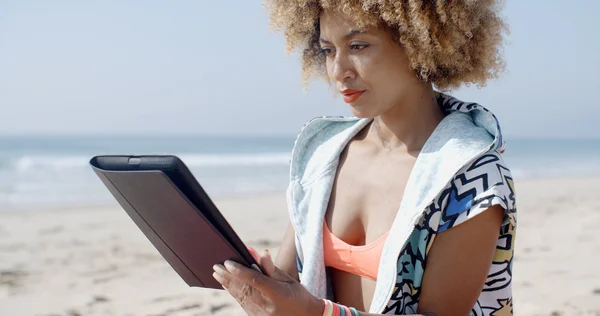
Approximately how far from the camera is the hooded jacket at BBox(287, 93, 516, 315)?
1853 millimetres

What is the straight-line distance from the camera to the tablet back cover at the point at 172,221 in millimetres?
1566

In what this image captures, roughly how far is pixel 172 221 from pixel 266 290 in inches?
11.4

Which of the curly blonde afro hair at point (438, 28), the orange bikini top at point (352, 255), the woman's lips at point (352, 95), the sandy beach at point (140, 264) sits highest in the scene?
the curly blonde afro hair at point (438, 28)

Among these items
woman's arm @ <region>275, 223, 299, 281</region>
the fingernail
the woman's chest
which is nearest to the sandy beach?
woman's arm @ <region>275, 223, 299, 281</region>

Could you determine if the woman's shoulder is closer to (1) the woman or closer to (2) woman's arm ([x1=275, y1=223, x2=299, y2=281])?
(1) the woman

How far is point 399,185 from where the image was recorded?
2115mm

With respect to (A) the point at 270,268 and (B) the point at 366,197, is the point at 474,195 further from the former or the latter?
(A) the point at 270,268

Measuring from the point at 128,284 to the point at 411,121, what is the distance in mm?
3618

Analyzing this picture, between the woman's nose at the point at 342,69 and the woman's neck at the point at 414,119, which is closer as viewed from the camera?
the woman's nose at the point at 342,69

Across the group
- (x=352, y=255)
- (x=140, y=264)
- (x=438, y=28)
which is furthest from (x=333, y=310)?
(x=140, y=264)

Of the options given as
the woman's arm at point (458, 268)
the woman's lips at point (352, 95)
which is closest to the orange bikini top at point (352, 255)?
the woman's arm at point (458, 268)

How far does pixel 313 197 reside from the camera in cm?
231

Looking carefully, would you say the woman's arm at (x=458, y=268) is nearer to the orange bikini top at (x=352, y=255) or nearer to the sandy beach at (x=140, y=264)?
the orange bikini top at (x=352, y=255)

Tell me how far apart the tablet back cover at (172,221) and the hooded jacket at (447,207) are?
1.61 feet
